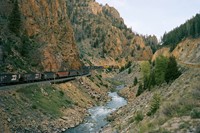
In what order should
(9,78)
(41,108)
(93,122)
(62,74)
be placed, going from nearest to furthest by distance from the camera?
(9,78) → (41,108) → (93,122) → (62,74)

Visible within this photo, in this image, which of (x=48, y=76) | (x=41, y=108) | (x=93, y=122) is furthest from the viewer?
(x=48, y=76)

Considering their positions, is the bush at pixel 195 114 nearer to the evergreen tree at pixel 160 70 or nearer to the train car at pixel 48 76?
the evergreen tree at pixel 160 70

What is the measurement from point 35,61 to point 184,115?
149ft

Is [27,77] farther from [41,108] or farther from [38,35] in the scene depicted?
[38,35]

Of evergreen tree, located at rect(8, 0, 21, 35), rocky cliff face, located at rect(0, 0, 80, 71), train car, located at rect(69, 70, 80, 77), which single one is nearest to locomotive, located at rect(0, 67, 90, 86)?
train car, located at rect(69, 70, 80, 77)

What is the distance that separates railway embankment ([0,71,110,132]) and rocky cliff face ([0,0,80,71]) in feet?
23.5

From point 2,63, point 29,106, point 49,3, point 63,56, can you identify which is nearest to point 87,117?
point 29,106

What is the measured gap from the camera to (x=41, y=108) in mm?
43406

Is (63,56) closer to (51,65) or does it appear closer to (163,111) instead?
(51,65)

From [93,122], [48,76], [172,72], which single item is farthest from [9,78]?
[172,72]

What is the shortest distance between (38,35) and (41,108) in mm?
27458

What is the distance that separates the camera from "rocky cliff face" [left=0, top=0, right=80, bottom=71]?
5791 cm

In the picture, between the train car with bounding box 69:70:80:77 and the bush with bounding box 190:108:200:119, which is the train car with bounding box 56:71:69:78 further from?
the bush with bounding box 190:108:200:119

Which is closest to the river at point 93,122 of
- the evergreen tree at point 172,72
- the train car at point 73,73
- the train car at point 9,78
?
the train car at point 9,78
